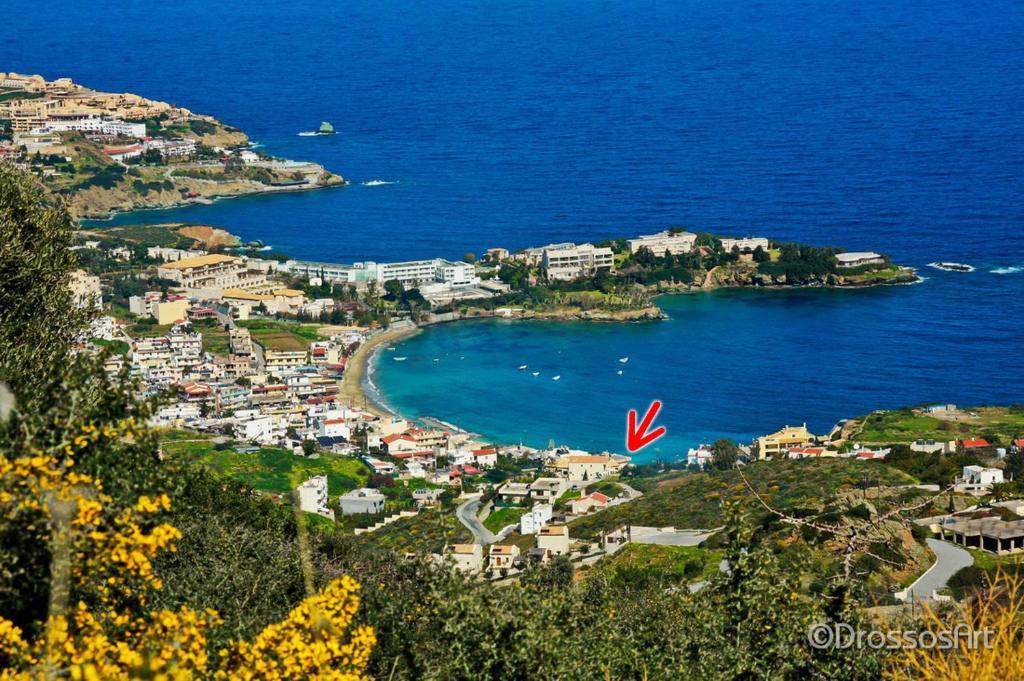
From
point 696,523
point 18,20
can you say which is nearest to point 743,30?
point 18,20

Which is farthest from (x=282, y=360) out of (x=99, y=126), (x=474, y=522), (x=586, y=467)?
(x=99, y=126)

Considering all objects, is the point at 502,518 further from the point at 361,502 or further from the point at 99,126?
the point at 99,126

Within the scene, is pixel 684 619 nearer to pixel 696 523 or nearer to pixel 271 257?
pixel 696 523

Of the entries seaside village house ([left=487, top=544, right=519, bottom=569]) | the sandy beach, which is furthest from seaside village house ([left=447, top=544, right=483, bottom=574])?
the sandy beach

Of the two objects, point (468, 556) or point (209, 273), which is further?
point (209, 273)

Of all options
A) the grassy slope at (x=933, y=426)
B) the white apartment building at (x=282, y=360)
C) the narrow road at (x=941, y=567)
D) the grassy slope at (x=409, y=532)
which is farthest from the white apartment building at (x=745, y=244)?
the narrow road at (x=941, y=567)

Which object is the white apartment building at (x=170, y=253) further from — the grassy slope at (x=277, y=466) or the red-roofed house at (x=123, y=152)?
the grassy slope at (x=277, y=466)
